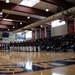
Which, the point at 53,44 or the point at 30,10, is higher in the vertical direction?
the point at 30,10

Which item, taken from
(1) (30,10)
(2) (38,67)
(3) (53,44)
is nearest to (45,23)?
(3) (53,44)

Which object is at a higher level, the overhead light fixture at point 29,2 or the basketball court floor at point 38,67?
the overhead light fixture at point 29,2

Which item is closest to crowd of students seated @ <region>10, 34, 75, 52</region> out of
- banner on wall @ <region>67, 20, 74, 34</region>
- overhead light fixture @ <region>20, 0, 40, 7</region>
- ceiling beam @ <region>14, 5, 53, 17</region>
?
banner on wall @ <region>67, 20, 74, 34</region>

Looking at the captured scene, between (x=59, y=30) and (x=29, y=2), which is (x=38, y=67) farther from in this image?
(x=59, y=30)

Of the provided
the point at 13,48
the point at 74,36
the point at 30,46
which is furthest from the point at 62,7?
the point at 13,48

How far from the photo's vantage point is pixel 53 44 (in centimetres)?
1446

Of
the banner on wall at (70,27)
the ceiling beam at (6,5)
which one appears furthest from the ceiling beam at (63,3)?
the banner on wall at (70,27)

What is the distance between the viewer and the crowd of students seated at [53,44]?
12.9 m

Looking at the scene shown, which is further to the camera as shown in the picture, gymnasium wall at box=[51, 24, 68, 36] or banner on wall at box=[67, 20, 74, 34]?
gymnasium wall at box=[51, 24, 68, 36]

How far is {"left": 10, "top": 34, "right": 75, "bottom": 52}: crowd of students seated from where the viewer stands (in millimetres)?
12916

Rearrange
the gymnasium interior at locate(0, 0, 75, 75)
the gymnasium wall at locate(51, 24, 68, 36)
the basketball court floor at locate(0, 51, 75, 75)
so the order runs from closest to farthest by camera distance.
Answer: the basketball court floor at locate(0, 51, 75, 75) < the gymnasium interior at locate(0, 0, 75, 75) < the gymnasium wall at locate(51, 24, 68, 36)

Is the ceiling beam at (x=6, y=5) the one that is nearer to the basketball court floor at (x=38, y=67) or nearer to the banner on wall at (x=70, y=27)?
the basketball court floor at (x=38, y=67)

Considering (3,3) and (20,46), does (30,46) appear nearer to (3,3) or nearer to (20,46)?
(20,46)

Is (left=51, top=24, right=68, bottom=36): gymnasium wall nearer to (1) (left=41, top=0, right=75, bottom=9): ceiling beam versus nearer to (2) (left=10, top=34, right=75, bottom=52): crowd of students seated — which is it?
(2) (left=10, top=34, right=75, bottom=52): crowd of students seated
